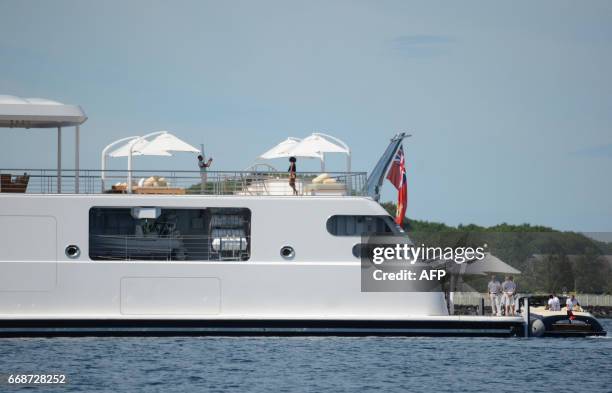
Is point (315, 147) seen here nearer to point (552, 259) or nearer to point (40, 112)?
point (40, 112)

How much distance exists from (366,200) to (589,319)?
7.19 meters

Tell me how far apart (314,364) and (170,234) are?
18.6 feet

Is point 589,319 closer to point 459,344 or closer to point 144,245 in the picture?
point 459,344

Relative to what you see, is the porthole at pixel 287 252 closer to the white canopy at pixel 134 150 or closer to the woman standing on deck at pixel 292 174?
the woman standing on deck at pixel 292 174

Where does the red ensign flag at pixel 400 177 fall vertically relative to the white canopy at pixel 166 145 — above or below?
below

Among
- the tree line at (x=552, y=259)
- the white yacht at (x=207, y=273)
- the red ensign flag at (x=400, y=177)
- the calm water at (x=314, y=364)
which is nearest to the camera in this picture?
the calm water at (x=314, y=364)

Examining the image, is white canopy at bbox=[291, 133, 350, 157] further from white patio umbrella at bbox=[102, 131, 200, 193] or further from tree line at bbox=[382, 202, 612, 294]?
tree line at bbox=[382, 202, 612, 294]

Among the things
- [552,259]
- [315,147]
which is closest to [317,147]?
[315,147]

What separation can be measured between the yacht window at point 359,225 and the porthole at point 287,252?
3.27ft

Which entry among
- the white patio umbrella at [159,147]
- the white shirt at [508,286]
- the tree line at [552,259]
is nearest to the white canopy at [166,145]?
the white patio umbrella at [159,147]

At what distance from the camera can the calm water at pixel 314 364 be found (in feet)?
81.4

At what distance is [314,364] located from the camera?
2702 centimetres

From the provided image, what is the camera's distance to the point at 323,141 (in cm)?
3262

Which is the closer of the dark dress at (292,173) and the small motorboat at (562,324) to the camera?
the dark dress at (292,173)
